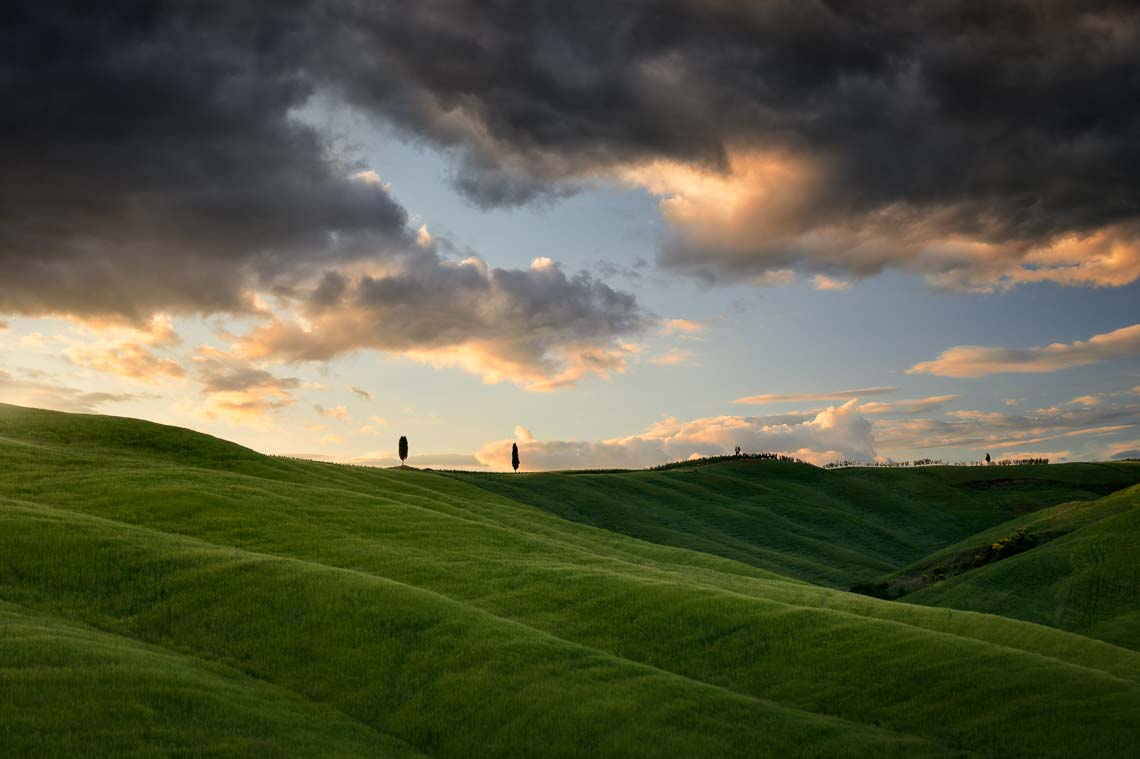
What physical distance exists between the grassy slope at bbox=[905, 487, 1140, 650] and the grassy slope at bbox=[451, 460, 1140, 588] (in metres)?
17.6

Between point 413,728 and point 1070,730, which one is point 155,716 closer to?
point 413,728

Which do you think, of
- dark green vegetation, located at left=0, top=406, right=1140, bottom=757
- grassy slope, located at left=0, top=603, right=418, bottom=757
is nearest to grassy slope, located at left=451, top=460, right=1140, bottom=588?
dark green vegetation, located at left=0, top=406, right=1140, bottom=757

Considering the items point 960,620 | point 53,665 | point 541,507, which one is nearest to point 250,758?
point 53,665

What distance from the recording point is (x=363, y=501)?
4394 cm

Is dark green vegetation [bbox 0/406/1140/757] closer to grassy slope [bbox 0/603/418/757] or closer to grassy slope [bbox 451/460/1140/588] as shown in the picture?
grassy slope [bbox 0/603/418/757]

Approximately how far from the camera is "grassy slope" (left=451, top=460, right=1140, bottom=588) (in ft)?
231

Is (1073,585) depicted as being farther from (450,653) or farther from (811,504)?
(811,504)

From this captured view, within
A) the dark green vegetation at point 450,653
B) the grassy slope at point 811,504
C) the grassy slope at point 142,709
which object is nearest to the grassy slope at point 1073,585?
the dark green vegetation at point 450,653

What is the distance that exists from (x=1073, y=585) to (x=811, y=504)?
5484 cm

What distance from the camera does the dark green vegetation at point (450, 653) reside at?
18.7 meters

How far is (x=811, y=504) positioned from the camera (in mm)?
93062

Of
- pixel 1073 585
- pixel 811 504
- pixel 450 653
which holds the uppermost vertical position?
pixel 811 504

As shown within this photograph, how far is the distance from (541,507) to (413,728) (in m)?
54.2

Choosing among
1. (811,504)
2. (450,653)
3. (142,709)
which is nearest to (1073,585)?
(450,653)
